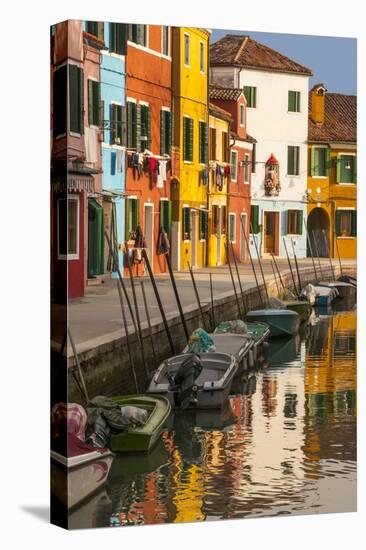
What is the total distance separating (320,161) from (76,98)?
2.62 m

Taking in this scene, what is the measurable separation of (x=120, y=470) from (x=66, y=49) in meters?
3.22

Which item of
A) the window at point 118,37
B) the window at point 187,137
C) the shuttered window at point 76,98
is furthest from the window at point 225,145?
the shuttered window at point 76,98

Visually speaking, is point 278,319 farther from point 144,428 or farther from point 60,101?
point 60,101

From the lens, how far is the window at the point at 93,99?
12.4 metres

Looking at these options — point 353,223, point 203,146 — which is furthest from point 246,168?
point 353,223

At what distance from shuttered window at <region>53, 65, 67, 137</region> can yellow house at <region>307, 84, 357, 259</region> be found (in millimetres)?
2443

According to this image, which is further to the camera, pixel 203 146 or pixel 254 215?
pixel 254 215

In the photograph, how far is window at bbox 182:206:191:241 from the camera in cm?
1350

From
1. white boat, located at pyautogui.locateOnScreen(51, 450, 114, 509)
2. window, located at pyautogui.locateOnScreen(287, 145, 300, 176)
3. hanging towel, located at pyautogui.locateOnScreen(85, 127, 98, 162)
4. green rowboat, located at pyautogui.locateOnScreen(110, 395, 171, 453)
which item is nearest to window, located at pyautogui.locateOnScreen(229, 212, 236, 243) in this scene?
window, located at pyautogui.locateOnScreen(287, 145, 300, 176)

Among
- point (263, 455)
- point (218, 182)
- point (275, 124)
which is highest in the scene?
point (275, 124)

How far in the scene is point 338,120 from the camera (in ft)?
46.7

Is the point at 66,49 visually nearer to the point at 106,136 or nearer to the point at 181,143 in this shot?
the point at 106,136

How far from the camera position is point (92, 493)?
1243cm

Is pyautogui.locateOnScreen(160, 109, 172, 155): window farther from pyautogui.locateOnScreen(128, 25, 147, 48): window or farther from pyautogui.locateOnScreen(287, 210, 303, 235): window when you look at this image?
pyautogui.locateOnScreen(287, 210, 303, 235): window
